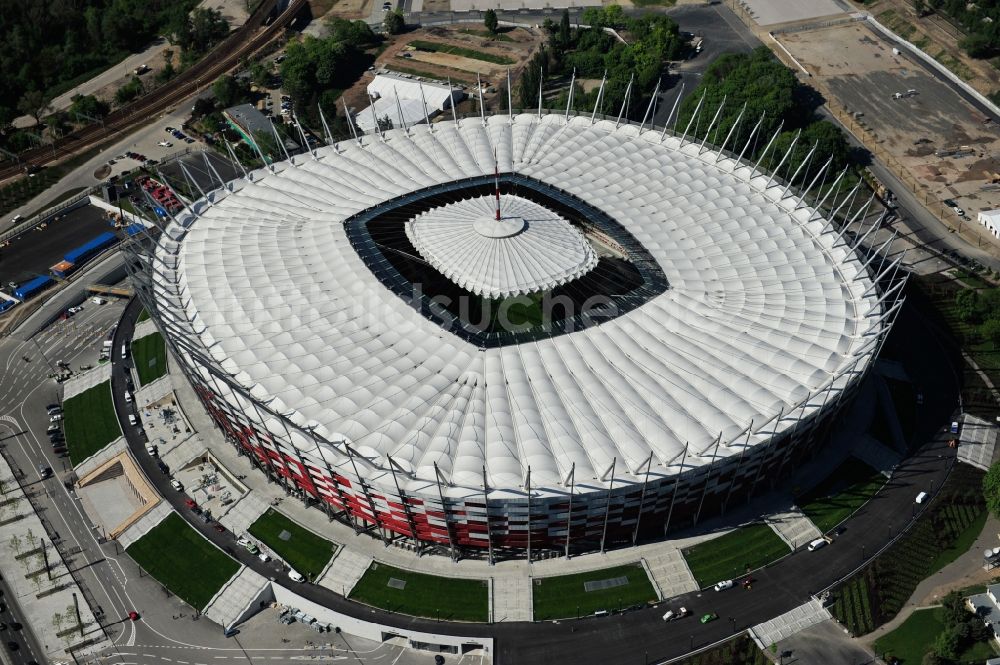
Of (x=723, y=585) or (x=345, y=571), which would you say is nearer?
(x=723, y=585)

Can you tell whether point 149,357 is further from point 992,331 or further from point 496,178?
point 992,331

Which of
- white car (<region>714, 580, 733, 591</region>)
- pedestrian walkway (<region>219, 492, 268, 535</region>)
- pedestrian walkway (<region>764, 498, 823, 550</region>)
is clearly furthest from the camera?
pedestrian walkway (<region>219, 492, 268, 535</region>)

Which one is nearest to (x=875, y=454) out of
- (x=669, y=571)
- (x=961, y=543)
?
(x=961, y=543)

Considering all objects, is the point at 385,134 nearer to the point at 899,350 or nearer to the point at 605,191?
the point at 605,191

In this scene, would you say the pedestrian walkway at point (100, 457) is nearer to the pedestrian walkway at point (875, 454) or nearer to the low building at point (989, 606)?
the pedestrian walkway at point (875, 454)

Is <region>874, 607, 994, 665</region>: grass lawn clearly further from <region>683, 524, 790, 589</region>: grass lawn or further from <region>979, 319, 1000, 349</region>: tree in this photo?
<region>979, 319, 1000, 349</region>: tree

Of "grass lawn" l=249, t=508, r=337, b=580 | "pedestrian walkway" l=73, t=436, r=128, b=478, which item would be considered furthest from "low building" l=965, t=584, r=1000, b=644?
"pedestrian walkway" l=73, t=436, r=128, b=478

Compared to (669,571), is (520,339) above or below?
above
